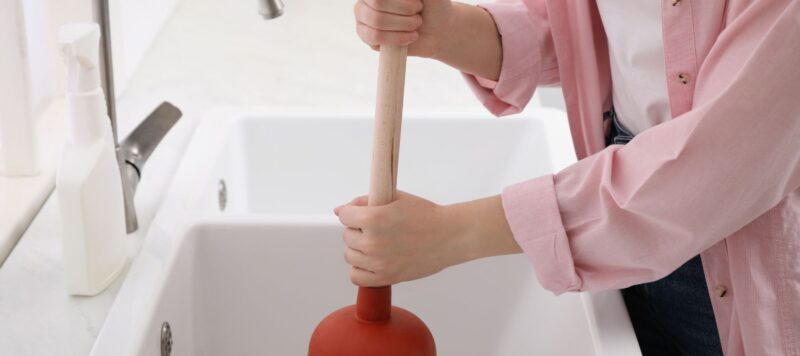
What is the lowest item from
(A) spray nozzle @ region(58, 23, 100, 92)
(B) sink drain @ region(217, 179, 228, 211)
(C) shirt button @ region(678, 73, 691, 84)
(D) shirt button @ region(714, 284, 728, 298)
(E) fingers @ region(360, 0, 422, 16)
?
(D) shirt button @ region(714, 284, 728, 298)

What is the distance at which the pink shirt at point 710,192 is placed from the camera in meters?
0.77

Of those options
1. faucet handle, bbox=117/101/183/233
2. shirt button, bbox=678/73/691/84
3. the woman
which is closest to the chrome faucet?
faucet handle, bbox=117/101/183/233

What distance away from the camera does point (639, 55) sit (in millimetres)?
942

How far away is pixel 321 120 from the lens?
139cm

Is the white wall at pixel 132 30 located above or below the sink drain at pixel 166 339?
above

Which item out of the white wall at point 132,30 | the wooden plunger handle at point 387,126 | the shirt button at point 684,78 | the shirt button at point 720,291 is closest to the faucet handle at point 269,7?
the wooden plunger handle at point 387,126

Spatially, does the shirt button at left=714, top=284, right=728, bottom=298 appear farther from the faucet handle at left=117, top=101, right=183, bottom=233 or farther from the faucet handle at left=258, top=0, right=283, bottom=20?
the faucet handle at left=117, top=101, right=183, bottom=233

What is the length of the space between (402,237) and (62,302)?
311mm

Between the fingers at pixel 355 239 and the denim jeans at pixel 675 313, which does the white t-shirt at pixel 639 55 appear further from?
the fingers at pixel 355 239

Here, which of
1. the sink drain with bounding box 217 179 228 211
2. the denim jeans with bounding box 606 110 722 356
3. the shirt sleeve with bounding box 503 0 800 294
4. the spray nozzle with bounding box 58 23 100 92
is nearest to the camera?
the shirt sleeve with bounding box 503 0 800 294

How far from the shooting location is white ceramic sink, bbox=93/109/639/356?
3.21 ft

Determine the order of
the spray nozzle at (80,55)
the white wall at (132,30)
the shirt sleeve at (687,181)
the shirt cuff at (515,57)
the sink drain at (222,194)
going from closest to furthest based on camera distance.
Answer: the shirt sleeve at (687,181), the spray nozzle at (80,55), the shirt cuff at (515,57), the sink drain at (222,194), the white wall at (132,30)

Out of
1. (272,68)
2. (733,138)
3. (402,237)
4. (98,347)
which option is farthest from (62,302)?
(272,68)

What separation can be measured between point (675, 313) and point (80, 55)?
57 centimetres
